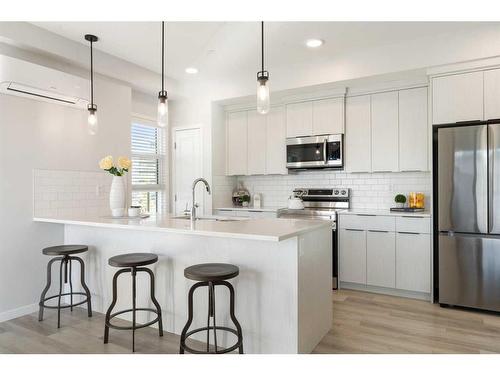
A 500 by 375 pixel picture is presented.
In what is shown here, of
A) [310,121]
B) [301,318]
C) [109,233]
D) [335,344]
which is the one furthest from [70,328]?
[310,121]

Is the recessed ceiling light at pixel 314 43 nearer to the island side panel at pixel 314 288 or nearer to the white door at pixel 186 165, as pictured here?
the island side panel at pixel 314 288

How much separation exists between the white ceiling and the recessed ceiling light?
0.20 feet

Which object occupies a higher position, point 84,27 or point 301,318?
point 84,27

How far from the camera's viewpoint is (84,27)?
3379 mm

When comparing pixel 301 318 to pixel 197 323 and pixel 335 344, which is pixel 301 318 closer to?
pixel 335 344

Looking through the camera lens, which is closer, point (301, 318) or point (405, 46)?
point (301, 318)

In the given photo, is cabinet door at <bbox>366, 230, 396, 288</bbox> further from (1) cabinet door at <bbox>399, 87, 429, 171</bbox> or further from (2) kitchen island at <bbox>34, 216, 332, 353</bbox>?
(2) kitchen island at <bbox>34, 216, 332, 353</bbox>

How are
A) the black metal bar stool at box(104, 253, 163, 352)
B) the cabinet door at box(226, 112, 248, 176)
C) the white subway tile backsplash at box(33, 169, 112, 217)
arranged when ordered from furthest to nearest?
1. the cabinet door at box(226, 112, 248, 176)
2. the white subway tile backsplash at box(33, 169, 112, 217)
3. the black metal bar stool at box(104, 253, 163, 352)

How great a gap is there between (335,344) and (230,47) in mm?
3181

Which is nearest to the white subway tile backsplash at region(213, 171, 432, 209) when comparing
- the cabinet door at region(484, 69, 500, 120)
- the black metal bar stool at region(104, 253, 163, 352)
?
the cabinet door at region(484, 69, 500, 120)

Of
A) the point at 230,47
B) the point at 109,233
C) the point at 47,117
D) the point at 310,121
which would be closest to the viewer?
the point at 109,233

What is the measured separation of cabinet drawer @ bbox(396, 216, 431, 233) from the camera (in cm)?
375

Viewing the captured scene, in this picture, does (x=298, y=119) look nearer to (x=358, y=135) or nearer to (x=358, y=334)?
(x=358, y=135)

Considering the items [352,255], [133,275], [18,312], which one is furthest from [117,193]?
[352,255]
